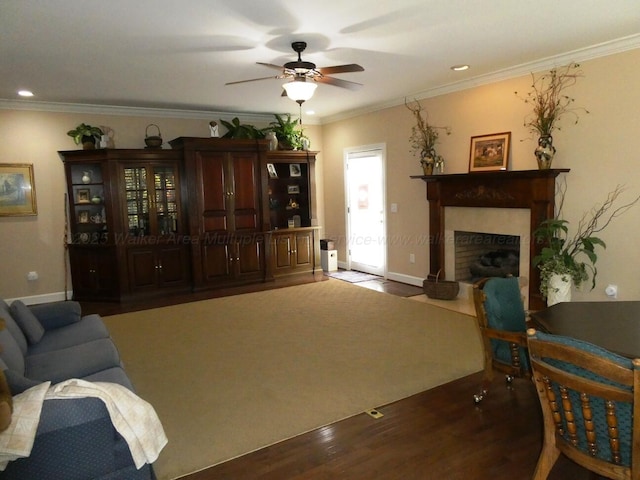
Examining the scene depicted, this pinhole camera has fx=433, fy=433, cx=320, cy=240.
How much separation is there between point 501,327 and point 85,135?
5693 mm

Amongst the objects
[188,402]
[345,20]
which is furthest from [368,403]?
[345,20]

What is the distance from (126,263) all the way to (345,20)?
445cm

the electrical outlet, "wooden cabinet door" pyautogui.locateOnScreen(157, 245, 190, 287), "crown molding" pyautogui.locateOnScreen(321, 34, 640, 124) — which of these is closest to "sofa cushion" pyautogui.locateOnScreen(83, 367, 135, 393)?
the electrical outlet

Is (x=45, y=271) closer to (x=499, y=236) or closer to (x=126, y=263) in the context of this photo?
(x=126, y=263)

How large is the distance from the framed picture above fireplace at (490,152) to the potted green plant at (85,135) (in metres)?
4.99

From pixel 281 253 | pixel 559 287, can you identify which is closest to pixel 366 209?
pixel 281 253

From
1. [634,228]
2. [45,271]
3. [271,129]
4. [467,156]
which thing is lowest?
[45,271]

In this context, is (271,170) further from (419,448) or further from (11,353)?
(419,448)

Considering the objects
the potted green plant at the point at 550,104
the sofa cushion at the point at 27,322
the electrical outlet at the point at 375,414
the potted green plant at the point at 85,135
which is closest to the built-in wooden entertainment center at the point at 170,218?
the potted green plant at the point at 85,135

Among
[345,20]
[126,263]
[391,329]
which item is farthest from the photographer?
[126,263]

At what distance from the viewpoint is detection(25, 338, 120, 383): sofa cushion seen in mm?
2584

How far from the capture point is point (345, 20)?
3219 millimetres

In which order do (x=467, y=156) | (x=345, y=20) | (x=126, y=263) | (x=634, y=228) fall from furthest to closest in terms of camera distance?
1. (x=126, y=263)
2. (x=467, y=156)
3. (x=634, y=228)
4. (x=345, y=20)

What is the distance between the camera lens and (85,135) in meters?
5.86
